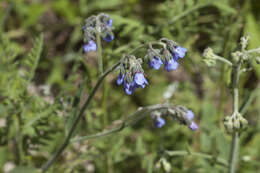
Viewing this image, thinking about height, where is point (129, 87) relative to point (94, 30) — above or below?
below

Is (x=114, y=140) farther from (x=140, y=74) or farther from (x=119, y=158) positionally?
(x=140, y=74)

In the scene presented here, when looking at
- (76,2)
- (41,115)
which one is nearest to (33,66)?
(41,115)

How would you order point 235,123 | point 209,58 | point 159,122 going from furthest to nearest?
point 159,122, point 209,58, point 235,123

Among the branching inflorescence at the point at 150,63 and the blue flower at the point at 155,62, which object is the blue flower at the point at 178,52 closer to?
the branching inflorescence at the point at 150,63

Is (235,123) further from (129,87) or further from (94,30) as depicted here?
(94,30)

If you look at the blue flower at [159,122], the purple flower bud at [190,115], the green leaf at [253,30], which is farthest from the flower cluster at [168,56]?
the green leaf at [253,30]

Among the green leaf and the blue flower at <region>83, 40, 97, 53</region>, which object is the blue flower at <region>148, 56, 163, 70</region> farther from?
the green leaf

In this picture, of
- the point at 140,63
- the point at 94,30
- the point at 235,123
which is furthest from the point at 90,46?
the point at 235,123
